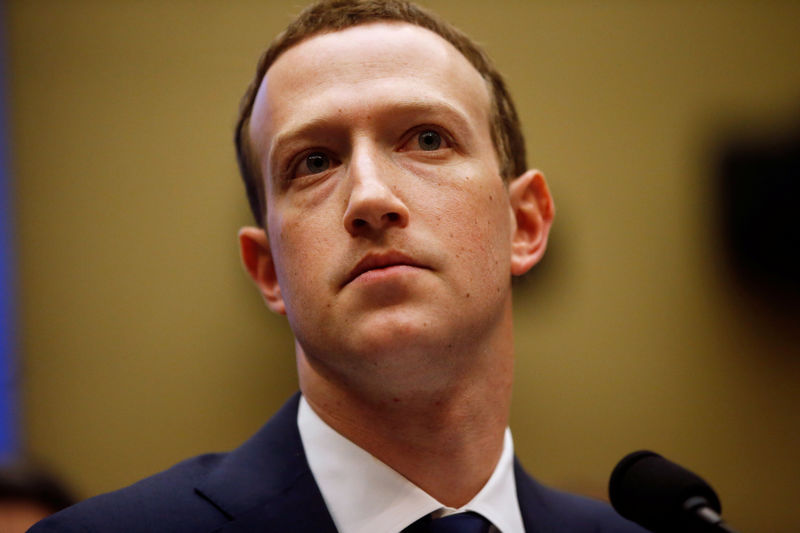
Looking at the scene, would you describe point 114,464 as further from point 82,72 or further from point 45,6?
point 45,6

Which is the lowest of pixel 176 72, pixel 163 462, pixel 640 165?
pixel 163 462

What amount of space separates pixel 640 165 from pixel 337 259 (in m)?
3.97

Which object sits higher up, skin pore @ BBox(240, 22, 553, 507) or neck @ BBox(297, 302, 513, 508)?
skin pore @ BBox(240, 22, 553, 507)

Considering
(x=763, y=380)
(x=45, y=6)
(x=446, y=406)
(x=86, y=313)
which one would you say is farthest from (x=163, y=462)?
(x=763, y=380)

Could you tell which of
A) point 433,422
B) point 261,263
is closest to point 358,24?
point 261,263

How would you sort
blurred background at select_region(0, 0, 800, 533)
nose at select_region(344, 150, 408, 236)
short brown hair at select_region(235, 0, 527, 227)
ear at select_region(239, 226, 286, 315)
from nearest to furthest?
nose at select_region(344, 150, 408, 236)
short brown hair at select_region(235, 0, 527, 227)
ear at select_region(239, 226, 286, 315)
blurred background at select_region(0, 0, 800, 533)

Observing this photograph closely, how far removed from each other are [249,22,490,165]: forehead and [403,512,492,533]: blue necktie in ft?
2.87

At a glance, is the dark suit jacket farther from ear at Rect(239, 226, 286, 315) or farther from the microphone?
the microphone

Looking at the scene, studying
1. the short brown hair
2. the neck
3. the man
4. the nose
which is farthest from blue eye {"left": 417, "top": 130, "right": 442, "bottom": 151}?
the neck

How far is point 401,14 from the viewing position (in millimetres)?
2039

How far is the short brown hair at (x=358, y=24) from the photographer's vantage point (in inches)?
79.4

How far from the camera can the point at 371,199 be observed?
168 cm

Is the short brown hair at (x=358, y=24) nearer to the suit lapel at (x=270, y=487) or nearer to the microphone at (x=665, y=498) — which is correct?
the suit lapel at (x=270, y=487)

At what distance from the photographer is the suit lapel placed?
5.75 ft
